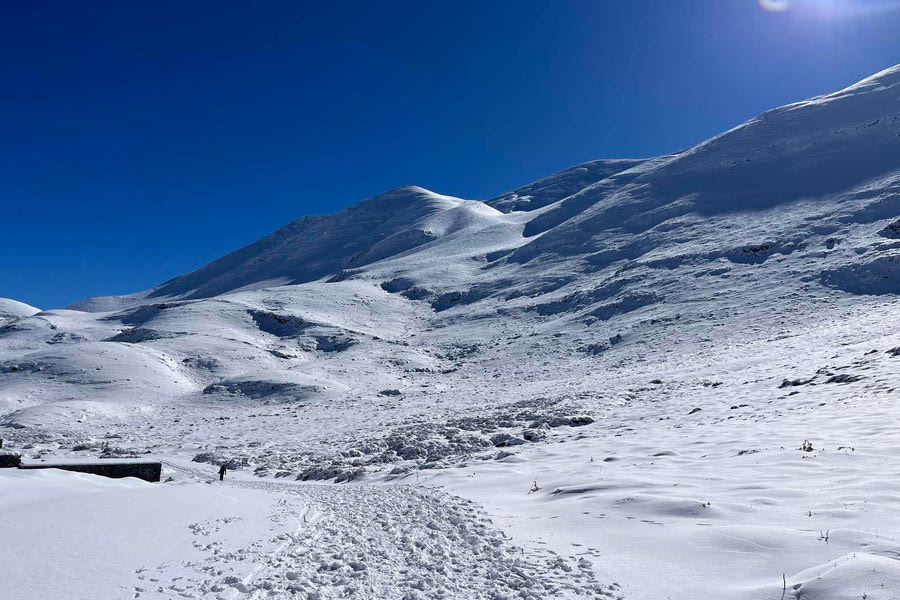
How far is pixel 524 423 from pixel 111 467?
1359cm

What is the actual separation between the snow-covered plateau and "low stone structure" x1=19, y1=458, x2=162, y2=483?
2691 mm

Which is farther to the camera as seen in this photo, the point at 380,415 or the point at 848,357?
the point at 380,415

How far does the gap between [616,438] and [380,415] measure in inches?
605

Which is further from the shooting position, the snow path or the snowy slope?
the snowy slope

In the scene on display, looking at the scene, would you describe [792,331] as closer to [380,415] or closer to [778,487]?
[380,415]

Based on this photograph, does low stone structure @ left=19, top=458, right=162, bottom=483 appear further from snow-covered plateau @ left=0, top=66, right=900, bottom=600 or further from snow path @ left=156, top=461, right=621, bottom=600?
snow path @ left=156, top=461, right=621, bottom=600

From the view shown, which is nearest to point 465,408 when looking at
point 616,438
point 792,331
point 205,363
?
point 616,438

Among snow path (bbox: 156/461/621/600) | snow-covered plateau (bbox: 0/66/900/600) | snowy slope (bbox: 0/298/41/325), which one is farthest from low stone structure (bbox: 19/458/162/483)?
snowy slope (bbox: 0/298/41/325)

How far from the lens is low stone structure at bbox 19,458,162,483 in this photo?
13.1 meters

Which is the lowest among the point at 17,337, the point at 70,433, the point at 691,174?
the point at 70,433

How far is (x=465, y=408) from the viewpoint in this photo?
93.7ft

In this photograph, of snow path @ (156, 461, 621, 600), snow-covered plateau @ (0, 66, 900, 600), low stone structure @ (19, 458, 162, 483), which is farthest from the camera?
low stone structure @ (19, 458, 162, 483)

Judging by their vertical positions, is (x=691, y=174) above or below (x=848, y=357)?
above

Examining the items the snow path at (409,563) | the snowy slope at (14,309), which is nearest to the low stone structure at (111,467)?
the snow path at (409,563)
